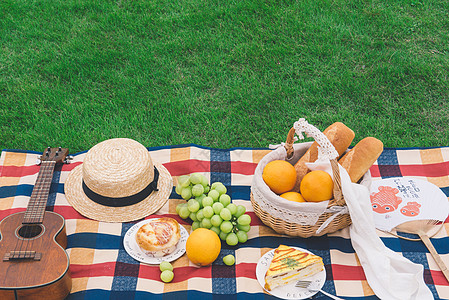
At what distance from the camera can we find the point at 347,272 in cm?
218

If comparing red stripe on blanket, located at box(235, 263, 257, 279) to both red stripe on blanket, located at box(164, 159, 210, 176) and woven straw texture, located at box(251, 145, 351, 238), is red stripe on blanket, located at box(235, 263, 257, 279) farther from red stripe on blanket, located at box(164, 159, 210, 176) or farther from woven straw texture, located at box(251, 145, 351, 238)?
red stripe on blanket, located at box(164, 159, 210, 176)

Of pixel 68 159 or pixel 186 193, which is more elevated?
pixel 68 159

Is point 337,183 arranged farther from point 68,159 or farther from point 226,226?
point 68,159

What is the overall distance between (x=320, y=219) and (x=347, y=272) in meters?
0.32

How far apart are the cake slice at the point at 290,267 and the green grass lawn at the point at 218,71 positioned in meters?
1.20

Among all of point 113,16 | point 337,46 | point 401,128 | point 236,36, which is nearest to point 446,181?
point 401,128

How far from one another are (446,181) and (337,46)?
1734 mm

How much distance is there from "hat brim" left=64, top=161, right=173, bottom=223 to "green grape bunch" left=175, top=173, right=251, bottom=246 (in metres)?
0.17

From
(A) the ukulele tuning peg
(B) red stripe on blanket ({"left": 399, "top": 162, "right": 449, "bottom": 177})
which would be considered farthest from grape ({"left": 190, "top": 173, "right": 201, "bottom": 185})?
(B) red stripe on blanket ({"left": 399, "top": 162, "right": 449, "bottom": 177})

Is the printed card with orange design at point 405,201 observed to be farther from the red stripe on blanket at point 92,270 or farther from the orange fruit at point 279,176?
the red stripe on blanket at point 92,270

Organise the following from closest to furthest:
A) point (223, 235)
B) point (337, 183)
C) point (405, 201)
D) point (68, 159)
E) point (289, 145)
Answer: point (337, 183) → point (223, 235) → point (289, 145) → point (405, 201) → point (68, 159)

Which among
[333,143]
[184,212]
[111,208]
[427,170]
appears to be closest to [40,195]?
[111,208]

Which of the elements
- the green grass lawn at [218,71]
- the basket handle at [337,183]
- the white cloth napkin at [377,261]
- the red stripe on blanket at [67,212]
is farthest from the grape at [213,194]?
the green grass lawn at [218,71]

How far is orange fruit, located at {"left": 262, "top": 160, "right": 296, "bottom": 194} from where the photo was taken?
7.11ft
